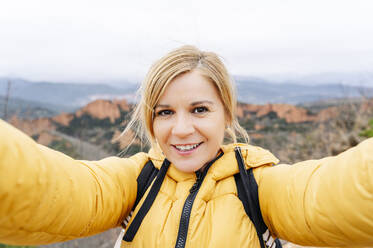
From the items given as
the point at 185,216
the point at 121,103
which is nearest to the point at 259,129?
the point at 121,103

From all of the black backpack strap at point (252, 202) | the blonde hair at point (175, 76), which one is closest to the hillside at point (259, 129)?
the blonde hair at point (175, 76)

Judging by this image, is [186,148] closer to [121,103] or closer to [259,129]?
[121,103]

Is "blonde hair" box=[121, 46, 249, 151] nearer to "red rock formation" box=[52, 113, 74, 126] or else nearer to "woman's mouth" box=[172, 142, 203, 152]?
"woman's mouth" box=[172, 142, 203, 152]

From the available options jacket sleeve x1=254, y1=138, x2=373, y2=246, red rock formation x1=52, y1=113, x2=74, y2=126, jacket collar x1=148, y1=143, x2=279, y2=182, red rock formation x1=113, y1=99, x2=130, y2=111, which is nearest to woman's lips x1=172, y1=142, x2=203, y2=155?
jacket collar x1=148, y1=143, x2=279, y2=182

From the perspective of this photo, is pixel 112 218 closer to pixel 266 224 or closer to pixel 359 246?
pixel 266 224

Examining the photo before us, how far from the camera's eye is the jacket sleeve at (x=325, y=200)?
2.94ft

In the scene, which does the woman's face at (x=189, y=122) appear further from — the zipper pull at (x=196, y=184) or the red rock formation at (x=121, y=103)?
the red rock formation at (x=121, y=103)

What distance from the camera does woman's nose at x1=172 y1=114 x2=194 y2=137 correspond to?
1462mm

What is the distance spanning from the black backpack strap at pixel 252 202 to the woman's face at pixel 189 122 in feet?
0.77

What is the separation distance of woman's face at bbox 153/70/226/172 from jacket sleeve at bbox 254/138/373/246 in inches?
14.9

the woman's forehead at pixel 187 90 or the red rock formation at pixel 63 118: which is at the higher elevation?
the woman's forehead at pixel 187 90

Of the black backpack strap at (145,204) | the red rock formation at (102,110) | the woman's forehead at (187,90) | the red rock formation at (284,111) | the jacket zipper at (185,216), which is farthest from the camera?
the red rock formation at (284,111)

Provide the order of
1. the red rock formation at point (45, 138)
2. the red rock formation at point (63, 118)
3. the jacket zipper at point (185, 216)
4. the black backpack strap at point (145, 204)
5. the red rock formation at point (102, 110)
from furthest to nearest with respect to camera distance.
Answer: the red rock formation at point (102, 110) → the red rock formation at point (63, 118) → the red rock formation at point (45, 138) → the black backpack strap at point (145, 204) → the jacket zipper at point (185, 216)

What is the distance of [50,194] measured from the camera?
986 millimetres
